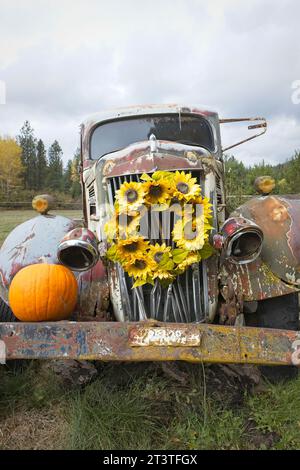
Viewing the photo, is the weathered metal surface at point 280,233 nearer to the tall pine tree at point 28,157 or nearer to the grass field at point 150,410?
the grass field at point 150,410

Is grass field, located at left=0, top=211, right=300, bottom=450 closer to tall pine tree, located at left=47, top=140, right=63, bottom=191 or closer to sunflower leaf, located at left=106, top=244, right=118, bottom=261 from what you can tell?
sunflower leaf, located at left=106, top=244, right=118, bottom=261

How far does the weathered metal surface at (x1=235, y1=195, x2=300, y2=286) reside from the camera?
3094 millimetres

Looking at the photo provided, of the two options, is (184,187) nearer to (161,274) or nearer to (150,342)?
(161,274)

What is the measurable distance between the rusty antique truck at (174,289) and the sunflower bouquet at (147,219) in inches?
2.7

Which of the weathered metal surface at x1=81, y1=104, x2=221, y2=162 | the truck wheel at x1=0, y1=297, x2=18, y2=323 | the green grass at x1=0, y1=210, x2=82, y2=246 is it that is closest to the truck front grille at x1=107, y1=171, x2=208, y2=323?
the truck wheel at x1=0, y1=297, x2=18, y2=323

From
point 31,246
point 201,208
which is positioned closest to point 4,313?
point 31,246

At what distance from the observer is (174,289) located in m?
2.87

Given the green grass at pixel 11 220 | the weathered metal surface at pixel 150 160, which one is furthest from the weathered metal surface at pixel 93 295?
the green grass at pixel 11 220

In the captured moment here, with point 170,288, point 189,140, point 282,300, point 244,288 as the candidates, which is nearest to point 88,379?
point 170,288

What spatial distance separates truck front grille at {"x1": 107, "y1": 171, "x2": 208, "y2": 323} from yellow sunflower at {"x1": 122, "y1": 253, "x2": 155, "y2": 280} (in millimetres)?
156

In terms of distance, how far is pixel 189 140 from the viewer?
4293 millimetres

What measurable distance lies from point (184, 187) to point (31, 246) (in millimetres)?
1357
